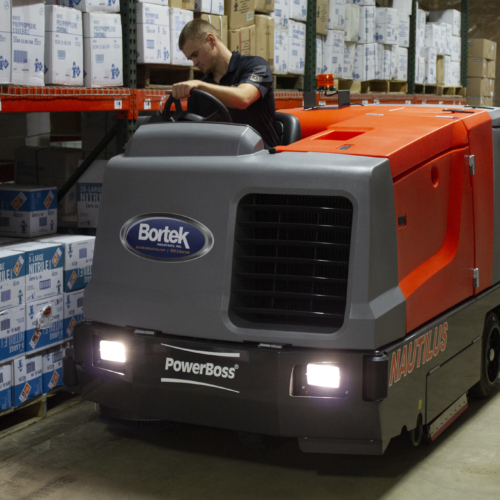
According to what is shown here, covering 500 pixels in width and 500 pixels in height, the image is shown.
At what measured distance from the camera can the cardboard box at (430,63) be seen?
8508 millimetres

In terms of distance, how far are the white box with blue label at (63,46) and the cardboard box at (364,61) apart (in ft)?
12.0

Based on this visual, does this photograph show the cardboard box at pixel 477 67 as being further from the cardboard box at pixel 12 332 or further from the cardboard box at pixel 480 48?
the cardboard box at pixel 12 332

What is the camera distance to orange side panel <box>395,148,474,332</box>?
2814mm

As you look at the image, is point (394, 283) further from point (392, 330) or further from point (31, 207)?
point (31, 207)

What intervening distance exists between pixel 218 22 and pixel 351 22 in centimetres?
227

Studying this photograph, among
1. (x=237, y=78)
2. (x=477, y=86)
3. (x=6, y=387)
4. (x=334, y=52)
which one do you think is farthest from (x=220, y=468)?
(x=477, y=86)

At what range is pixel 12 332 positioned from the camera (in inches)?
139

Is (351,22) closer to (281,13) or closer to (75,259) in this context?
(281,13)

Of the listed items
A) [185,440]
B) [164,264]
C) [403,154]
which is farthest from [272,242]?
[185,440]

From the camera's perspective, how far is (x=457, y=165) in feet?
10.6

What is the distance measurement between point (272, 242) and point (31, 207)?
1864mm

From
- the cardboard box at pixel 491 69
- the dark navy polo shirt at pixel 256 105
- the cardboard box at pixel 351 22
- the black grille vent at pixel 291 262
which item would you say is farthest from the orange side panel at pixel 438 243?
the cardboard box at pixel 491 69

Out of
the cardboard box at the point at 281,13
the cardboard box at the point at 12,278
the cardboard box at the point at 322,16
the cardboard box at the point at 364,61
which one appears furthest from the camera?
the cardboard box at the point at 364,61

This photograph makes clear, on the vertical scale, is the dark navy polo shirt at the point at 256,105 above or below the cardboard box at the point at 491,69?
below
